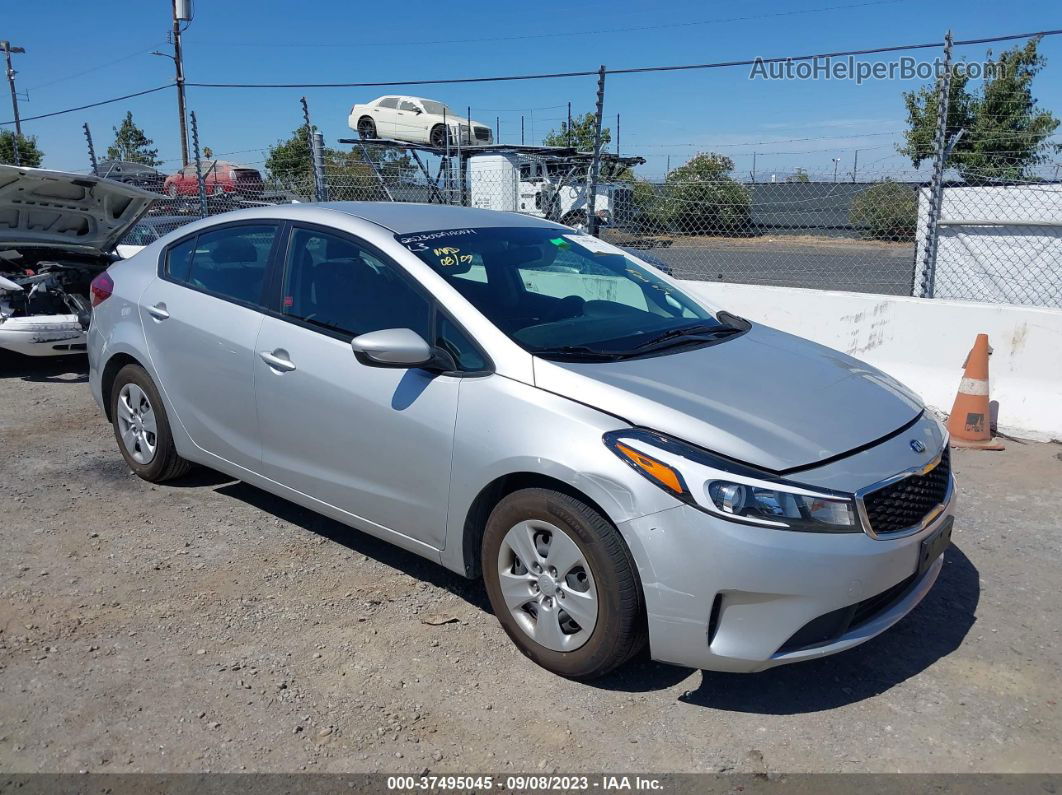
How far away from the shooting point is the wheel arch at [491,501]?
10.0 feet

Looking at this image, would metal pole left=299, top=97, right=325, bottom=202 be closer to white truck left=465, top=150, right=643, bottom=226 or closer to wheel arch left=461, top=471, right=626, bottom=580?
white truck left=465, top=150, right=643, bottom=226

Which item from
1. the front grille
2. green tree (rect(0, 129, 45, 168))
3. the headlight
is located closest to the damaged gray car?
the headlight

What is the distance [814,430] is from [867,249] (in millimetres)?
12209

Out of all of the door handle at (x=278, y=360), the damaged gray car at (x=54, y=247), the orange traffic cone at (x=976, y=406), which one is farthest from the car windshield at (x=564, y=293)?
the damaged gray car at (x=54, y=247)

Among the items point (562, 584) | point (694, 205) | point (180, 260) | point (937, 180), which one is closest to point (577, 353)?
point (562, 584)

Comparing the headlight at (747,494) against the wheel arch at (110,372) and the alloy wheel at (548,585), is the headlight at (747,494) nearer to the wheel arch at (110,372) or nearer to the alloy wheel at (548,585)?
the alloy wheel at (548,585)

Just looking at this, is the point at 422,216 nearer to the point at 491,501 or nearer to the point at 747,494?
the point at 491,501

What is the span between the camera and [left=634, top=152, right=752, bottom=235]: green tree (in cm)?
1045

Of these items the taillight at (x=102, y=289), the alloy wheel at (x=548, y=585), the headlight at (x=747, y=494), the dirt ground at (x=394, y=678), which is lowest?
the dirt ground at (x=394, y=678)

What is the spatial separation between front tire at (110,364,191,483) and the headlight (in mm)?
3053

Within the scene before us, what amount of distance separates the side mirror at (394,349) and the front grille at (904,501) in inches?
65.2

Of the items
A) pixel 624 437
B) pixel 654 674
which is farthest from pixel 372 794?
pixel 624 437

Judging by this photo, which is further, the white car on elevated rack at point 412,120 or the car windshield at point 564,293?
the white car on elevated rack at point 412,120

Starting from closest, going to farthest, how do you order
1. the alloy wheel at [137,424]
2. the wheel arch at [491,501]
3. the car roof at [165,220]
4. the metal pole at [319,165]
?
1. the wheel arch at [491,501]
2. the alloy wheel at [137,424]
3. the metal pole at [319,165]
4. the car roof at [165,220]
